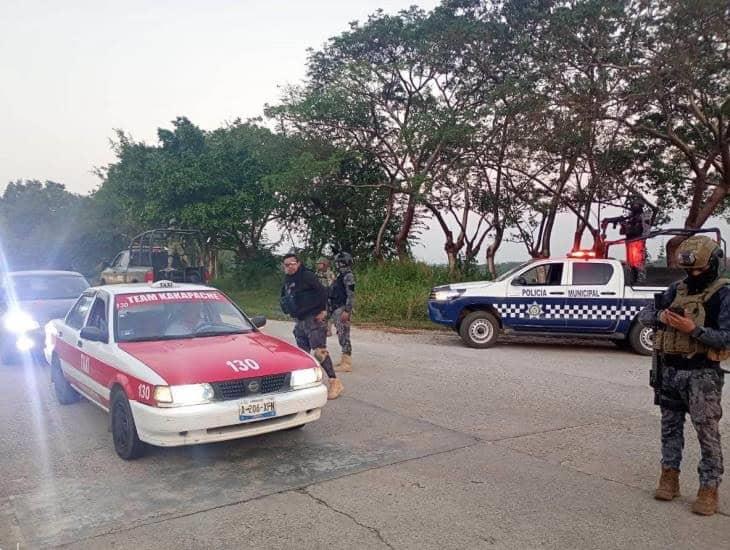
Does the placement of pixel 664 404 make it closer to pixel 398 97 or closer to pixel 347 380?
pixel 347 380

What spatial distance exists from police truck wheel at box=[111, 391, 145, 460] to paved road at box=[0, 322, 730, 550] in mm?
103

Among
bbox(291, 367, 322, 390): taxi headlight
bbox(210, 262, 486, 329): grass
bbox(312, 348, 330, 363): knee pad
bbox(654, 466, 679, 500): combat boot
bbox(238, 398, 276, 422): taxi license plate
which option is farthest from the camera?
bbox(210, 262, 486, 329): grass

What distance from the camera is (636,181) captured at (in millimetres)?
19984

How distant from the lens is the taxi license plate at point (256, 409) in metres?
5.07

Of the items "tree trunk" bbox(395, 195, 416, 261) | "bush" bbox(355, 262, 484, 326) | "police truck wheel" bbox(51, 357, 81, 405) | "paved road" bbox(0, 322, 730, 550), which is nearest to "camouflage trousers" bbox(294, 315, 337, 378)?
"paved road" bbox(0, 322, 730, 550)

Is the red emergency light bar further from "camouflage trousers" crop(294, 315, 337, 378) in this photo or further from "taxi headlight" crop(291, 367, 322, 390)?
"taxi headlight" crop(291, 367, 322, 390)

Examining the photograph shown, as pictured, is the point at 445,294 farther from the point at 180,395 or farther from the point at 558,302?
the point at 180,395

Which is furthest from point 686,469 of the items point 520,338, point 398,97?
point 398,97

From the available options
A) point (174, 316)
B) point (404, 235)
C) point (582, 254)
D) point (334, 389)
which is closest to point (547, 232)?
point (404, 235)

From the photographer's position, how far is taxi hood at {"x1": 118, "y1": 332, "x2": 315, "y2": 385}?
511 cm

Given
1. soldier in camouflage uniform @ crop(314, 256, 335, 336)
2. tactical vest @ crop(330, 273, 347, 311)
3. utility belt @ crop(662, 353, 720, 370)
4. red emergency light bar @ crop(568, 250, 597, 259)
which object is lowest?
utility belt @ crop(662, 353, 720, 370)

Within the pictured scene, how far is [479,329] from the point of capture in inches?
476

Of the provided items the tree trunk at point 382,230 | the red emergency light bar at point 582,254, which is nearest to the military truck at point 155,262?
the tree trunk at point 382,230

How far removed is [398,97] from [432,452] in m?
18.2
